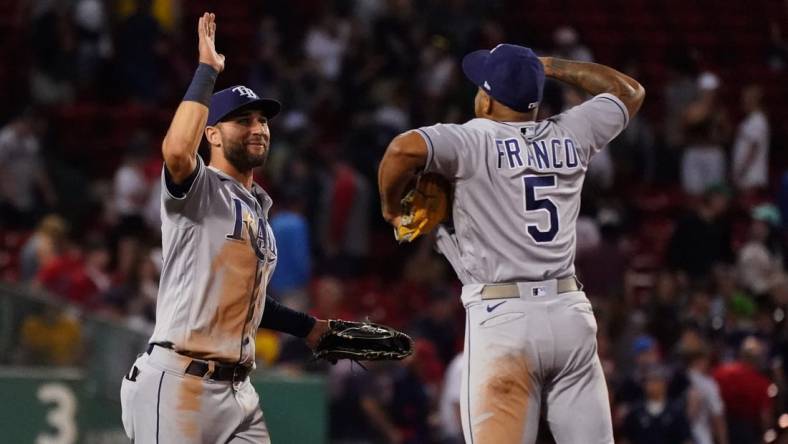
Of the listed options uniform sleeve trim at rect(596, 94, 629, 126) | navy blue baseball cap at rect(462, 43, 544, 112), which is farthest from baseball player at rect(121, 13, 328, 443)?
uniform sleeve trim at rect(596, 94, 629, 126)

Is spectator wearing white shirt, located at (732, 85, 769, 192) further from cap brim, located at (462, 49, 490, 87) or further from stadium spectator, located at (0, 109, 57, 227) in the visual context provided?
cap brim, located at (462, 49, 490, 87)

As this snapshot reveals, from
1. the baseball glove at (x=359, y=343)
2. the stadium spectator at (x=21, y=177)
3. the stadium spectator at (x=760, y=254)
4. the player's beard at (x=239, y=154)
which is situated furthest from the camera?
the stadium spectator at (x=21, y=177)

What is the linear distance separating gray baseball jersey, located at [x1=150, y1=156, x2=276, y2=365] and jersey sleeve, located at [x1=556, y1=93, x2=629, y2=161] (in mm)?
1278

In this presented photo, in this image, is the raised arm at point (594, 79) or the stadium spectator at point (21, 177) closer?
the raised arm at point (594, 79)

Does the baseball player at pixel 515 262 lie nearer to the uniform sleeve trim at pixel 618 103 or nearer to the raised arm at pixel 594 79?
the uniform sleeve trim at pixel 618 103

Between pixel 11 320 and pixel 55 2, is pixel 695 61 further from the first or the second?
pixel 11 320

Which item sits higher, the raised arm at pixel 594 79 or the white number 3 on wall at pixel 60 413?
the raised arm at pixel 594 79

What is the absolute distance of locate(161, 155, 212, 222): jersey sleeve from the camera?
201 inches

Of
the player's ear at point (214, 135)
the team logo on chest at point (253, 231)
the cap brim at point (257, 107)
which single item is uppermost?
the cap brim at point (257, 107)

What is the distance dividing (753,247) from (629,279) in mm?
1206

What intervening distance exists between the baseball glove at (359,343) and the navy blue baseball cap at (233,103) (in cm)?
95

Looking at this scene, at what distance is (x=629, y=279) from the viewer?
1435cm

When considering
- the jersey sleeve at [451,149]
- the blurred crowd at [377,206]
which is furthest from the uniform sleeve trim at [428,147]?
the blurred crowd at [377,206]

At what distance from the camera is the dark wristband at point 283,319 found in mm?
5848
